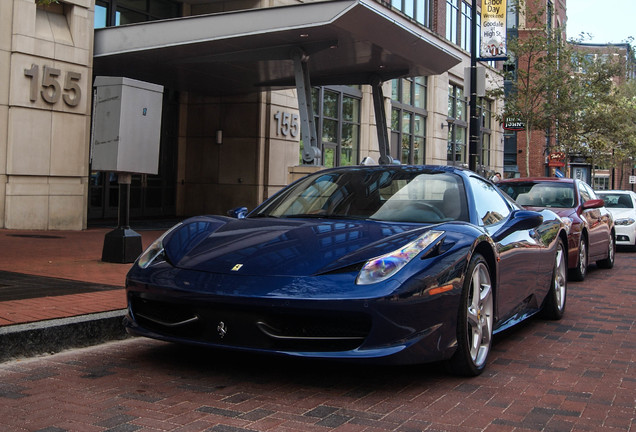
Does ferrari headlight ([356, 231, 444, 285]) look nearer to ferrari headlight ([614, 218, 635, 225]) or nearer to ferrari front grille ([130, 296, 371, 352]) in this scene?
ferrari front grille ([130, 296, 371, 352])

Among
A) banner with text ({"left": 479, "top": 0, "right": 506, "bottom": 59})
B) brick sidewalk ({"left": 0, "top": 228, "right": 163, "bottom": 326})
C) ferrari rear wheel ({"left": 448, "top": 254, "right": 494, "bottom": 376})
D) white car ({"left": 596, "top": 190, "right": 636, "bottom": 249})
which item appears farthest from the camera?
banner with text ({"left": 479, "top": 0, "right": 506, "bottom": 59})

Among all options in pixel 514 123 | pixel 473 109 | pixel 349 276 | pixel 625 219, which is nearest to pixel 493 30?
pixel 473 109

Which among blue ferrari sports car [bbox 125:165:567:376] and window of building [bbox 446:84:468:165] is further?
window of building [bbox 446:84:468:165]

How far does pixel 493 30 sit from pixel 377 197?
18.9 m

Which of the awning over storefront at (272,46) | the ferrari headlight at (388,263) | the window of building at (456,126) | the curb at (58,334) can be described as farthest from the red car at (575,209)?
the window of building at (456,126)

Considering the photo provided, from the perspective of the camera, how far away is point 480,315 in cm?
475

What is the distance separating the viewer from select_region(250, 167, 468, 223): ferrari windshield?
5062mm

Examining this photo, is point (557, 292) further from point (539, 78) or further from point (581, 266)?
point (539, 78)

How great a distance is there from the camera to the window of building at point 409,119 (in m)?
29.4

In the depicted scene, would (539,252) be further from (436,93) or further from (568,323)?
(436,93)

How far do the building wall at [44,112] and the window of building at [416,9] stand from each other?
15906 mm

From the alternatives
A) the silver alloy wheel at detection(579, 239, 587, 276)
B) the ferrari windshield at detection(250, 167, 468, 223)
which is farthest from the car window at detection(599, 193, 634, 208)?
the ferrari windshield at detection(250, 167, 468, 223)

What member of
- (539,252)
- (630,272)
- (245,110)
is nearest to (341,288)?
(539,252)

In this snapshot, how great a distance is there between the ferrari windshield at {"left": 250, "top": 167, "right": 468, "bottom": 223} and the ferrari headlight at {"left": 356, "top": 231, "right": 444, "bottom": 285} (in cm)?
69
